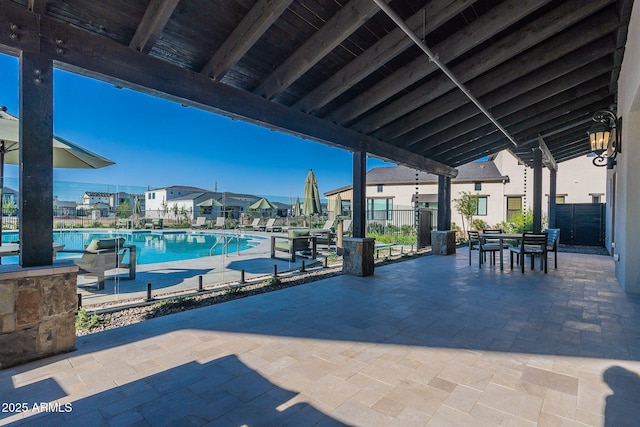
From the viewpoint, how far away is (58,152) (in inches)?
178

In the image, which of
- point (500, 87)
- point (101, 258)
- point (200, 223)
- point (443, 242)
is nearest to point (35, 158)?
point (101, 258)

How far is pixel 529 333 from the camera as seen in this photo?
330 cm

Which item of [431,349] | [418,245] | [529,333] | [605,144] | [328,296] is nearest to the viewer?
[431,349]

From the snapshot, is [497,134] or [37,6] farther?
[497,134]

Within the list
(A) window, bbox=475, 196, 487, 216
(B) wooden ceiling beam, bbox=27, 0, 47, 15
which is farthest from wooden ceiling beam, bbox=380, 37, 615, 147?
(A) window, bbox=475, 196, 487, 216

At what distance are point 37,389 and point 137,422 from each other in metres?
0.95

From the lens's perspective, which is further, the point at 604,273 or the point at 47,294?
the point at 604,273

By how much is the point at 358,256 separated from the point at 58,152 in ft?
16.9

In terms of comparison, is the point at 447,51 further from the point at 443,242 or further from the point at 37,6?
the point at 443,242

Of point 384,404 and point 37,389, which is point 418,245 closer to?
point 384,404

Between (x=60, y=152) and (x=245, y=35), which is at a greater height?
(x=245, y=35)

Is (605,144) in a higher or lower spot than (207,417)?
higher

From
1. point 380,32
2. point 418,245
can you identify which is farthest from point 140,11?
point 418,245

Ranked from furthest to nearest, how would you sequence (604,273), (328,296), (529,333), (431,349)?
(604,273) < (328,296) < (529,333) < (431,349)
